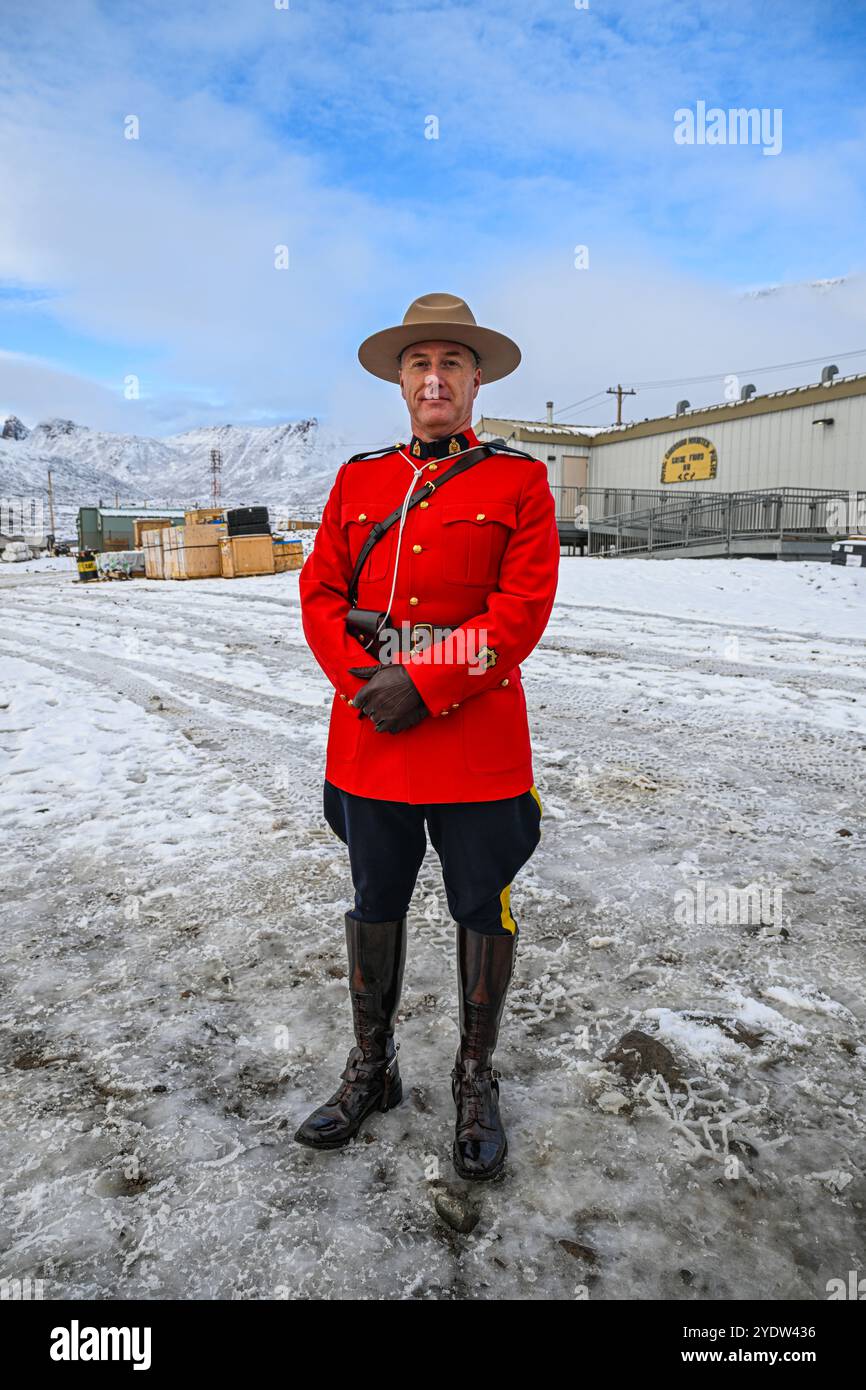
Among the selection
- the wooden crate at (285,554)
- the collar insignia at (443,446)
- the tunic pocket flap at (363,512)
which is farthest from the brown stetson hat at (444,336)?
the wooden crate at (285,554)

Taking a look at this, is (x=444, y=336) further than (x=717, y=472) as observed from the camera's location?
No

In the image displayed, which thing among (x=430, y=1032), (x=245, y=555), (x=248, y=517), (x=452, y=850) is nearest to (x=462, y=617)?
(x=452, y=850)

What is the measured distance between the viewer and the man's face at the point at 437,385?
206cm

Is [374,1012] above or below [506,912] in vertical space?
below

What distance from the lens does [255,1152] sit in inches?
77.5

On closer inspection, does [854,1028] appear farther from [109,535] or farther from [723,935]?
[109,535]

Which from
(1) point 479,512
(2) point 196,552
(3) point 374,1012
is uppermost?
(2) point 196,552

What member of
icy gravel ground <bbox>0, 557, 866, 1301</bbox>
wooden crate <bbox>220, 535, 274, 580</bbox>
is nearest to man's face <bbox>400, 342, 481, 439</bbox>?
icy gravel ground <bbox>0, 557, 866, 1301</bbox>

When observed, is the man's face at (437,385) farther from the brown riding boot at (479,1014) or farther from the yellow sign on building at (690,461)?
the yellow sign on building at (690,461)

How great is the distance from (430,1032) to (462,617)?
1.41m

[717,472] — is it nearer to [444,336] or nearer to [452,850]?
[444,336]

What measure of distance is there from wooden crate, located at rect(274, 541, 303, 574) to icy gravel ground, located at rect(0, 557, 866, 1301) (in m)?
16.2

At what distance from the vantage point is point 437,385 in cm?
204

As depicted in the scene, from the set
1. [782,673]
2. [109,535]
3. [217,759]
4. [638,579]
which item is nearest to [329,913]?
[217,759]
